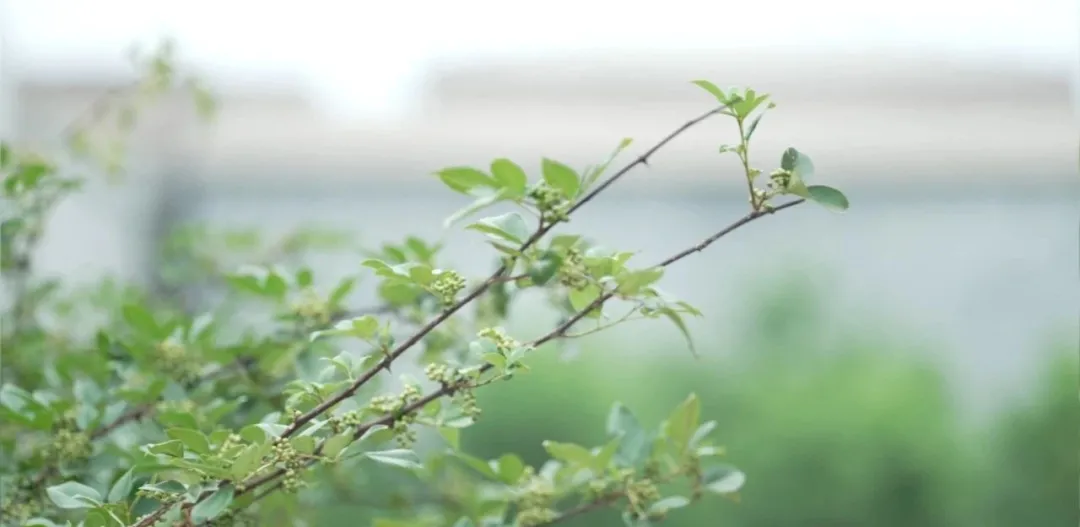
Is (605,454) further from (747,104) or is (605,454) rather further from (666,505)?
(747,104)

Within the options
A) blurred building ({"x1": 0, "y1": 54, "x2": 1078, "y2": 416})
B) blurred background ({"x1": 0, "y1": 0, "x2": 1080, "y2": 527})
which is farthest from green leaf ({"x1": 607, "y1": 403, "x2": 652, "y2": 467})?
blurred building ({"x1": 0, "y1": 54, "x2": 1078, "y2": 416})

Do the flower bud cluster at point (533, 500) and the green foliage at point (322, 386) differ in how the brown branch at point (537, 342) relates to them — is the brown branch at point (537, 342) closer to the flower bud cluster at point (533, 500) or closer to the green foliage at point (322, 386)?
the green foliage at point (322, 386)

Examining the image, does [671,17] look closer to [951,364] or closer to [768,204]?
[951,364]

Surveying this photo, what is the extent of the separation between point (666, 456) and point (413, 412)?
181 millimetres

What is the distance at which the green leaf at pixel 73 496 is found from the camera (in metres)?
0.46

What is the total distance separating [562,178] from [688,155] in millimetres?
2315

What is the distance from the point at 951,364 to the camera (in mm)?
2029

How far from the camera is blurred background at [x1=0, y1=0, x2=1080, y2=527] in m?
1.76

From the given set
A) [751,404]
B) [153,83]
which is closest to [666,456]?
[153,83]

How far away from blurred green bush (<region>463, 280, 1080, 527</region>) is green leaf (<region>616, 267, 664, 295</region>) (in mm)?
1343

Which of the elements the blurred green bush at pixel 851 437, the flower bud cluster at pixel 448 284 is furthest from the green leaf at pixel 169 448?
the blurred green bush at pixel 851 437

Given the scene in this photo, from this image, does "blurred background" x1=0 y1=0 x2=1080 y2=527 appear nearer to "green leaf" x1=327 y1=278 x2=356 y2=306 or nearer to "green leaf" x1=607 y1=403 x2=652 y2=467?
"green leaf" x1=327 y1=278 x2=356 y2=306

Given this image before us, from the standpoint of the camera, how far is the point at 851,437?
1766mm

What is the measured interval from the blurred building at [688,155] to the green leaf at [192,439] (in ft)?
6.99
